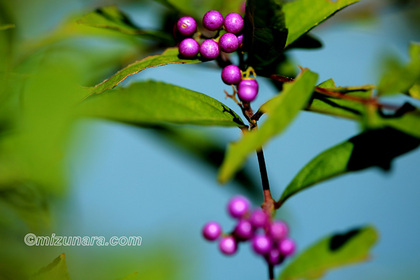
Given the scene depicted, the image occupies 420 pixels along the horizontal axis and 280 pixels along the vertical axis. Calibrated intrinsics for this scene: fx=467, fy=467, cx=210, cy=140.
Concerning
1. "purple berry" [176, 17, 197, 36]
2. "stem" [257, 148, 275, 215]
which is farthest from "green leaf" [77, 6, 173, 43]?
"stem" [257, 148, 275, 215]

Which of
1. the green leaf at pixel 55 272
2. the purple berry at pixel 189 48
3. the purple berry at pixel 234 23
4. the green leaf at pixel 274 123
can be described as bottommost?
the green leaf at pixel 55 272

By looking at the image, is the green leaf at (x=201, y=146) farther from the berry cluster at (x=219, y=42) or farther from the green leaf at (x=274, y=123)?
the green leaf at (x=274, y=123)

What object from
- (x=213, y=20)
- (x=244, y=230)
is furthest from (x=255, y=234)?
(x=213, y=20)

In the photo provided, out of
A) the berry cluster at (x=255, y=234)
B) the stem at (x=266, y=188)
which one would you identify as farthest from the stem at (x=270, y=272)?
the stem at (x=266, y=188)

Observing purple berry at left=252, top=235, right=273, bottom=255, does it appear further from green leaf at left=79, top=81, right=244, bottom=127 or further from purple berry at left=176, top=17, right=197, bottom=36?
purple berry at left=176, top=17, right=197, bottom=36

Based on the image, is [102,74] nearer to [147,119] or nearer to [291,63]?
[291,63]

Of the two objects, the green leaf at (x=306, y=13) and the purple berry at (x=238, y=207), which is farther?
the green leaf at (x=306, y=13)

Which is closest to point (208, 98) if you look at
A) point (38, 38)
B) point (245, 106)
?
point (245, 106)
